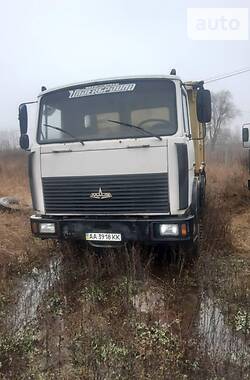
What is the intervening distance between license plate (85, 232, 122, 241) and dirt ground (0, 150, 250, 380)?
8.9 inches

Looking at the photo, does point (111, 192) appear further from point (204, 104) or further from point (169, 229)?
point (204, 104)

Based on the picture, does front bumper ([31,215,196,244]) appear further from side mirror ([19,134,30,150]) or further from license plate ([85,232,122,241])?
side mirror ([19,134,30,150])

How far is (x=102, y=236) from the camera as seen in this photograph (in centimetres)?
487

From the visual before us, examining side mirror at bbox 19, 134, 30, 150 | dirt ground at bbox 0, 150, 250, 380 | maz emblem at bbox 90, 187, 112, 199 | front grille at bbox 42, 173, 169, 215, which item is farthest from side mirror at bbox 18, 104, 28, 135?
dirt ground at bbox 0, 150, 250, 380

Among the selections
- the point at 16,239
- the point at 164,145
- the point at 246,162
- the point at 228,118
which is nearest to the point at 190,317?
the point at 164,145

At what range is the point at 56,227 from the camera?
504 cm

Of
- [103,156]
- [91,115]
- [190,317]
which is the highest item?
[91,115]

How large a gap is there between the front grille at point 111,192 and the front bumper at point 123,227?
0.11 metres

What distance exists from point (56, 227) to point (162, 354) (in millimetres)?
2386

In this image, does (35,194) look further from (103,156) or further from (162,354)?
(162,354)

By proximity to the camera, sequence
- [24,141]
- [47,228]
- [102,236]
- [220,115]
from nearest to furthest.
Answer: [102,236] → [47,228] → [24,141] → [220,115]

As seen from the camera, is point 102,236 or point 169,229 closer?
point 169,229

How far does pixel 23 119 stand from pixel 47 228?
5.28ft

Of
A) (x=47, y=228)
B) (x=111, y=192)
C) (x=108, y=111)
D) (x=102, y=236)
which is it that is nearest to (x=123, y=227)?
(x=102, y=236)
